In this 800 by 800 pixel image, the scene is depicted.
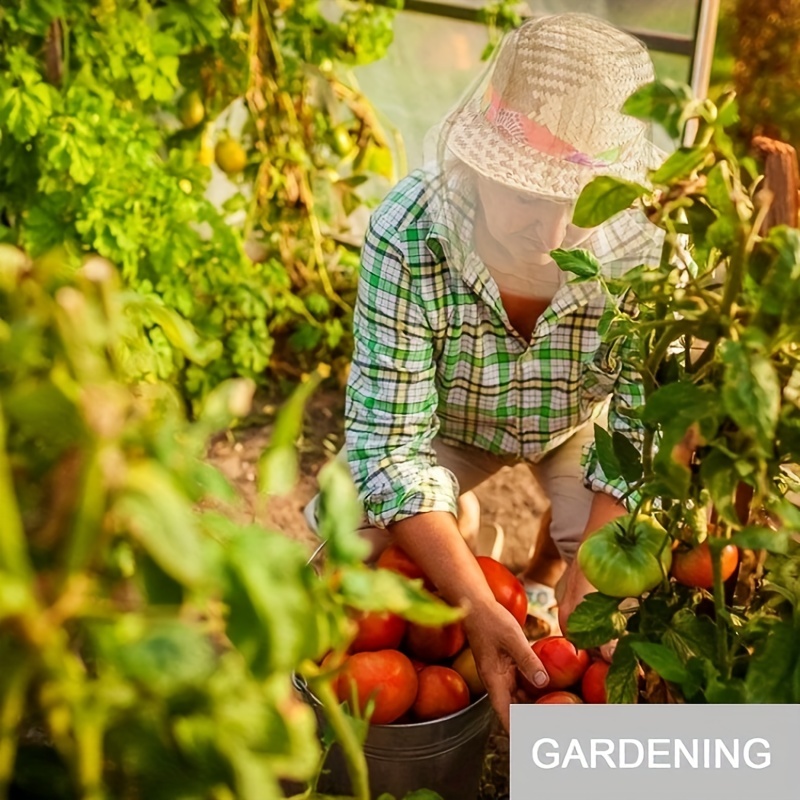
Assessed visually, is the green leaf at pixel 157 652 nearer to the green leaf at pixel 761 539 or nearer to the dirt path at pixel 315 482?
the green leaf at pixel 761 539

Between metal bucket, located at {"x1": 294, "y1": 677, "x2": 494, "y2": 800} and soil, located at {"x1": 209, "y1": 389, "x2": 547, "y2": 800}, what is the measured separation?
57 cm

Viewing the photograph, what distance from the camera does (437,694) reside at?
116cm

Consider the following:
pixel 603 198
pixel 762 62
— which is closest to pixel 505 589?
pixel 603 198

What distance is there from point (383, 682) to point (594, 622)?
0.40 metres

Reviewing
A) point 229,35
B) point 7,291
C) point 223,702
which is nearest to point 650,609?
point 223,702

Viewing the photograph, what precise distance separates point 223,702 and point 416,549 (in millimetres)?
814

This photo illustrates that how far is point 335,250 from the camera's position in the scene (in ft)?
8.34

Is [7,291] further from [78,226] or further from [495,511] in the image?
[495,511]

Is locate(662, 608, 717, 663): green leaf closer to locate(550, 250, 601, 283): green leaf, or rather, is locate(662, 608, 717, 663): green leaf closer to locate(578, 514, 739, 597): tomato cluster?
locate(578, 514, 739, 597): tomato cluster

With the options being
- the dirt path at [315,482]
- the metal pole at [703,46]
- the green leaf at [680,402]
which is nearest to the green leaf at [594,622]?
the green leaf at [680,402]

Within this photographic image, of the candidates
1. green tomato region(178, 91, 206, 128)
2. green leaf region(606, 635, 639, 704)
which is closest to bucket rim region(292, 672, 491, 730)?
green leaf region(606, 635, 639, 704)

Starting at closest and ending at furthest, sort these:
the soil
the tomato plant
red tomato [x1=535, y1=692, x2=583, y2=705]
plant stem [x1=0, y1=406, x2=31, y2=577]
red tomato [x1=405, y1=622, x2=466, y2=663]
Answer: plant stem [x1=0, y1=406, x2=31, y2=577] < the tomato plant < red tomato [x1=535, y1=692, x2=583, y2=705] < red tomato [x1=405, y1=622, x2=466, y2=663] < the soil

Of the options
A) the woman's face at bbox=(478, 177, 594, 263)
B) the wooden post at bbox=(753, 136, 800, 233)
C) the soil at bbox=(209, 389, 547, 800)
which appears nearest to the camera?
the wooden post at bbox=(753, 136, 800, 233)

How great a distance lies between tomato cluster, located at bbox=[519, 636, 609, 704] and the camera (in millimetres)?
1055
